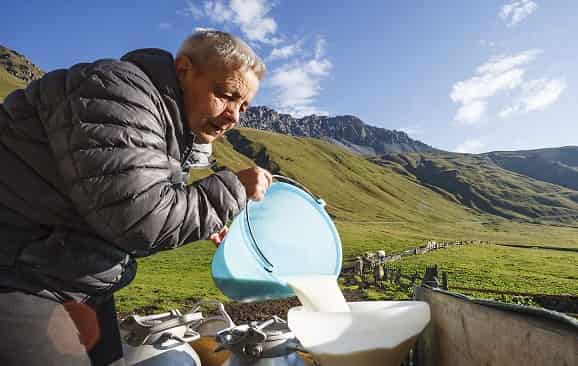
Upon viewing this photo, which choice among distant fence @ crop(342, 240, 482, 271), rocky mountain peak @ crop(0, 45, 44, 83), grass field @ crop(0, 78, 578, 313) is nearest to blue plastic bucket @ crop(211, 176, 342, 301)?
grass field @ crop(0, 78, 578, 313)

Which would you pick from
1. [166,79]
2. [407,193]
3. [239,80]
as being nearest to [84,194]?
[166,79]

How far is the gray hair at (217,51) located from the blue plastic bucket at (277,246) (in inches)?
30.7

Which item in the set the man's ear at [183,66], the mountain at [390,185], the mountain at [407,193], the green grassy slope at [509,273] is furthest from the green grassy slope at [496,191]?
the man's ear at [183,66]

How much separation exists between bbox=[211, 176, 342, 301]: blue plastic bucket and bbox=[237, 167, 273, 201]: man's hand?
0.53 metres

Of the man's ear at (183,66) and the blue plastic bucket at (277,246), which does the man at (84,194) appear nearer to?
the man's ear at (183,66)

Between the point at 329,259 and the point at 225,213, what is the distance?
1.24 metres

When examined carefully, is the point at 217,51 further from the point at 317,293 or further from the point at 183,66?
the point at 317,293

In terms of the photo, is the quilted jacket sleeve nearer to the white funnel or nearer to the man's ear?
the man's ear

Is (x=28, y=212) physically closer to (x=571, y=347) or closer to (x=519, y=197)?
(x=571, y=347)

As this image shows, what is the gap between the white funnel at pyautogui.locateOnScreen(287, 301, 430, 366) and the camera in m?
1.50

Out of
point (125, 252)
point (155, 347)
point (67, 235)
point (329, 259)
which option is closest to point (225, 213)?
point (125, 252)

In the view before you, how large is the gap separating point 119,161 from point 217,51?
0.69 m

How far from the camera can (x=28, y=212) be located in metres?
1.31

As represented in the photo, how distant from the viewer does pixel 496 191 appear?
5556 inches
